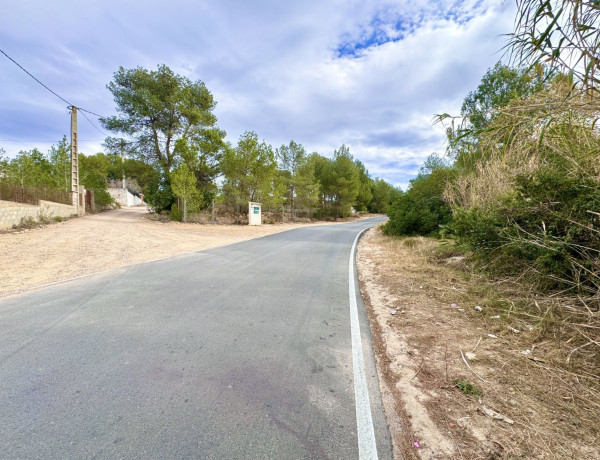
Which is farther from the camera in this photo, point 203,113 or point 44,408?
point 203,113

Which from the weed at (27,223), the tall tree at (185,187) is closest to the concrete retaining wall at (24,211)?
the weed at (27,223)

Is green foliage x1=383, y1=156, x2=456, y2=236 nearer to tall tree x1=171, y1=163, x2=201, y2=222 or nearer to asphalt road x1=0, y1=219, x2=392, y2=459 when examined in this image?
asphalt road x1=0, y1=219, x2=392, y2=459

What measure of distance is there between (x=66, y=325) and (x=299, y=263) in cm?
517

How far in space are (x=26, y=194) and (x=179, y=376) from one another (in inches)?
717

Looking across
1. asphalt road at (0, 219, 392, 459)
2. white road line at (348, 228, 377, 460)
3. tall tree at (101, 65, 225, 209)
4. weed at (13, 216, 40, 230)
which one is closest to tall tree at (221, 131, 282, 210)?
tall tree at (101, 65, 225, 209)

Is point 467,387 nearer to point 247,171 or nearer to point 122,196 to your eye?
point 247,171

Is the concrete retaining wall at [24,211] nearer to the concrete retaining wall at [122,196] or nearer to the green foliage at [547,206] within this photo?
the green foliage at [547,206]

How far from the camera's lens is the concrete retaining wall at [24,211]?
1175 cm

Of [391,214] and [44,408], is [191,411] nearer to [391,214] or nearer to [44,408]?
[44,408]

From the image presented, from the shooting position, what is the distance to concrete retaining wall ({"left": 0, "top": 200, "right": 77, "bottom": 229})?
11750mm

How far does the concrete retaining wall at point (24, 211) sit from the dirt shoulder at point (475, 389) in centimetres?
1625

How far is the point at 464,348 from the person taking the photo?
299 centimetres

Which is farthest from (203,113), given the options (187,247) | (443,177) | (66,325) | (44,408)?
(44,408)

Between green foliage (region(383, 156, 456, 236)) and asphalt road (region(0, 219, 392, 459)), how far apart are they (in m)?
9.31
